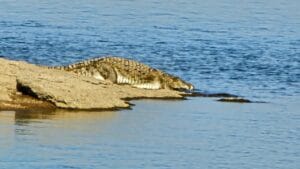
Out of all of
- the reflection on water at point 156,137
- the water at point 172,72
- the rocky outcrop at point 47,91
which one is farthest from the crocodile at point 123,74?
the rocky outcrop at point 47,91

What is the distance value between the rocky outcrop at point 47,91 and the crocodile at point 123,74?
81.6 inches

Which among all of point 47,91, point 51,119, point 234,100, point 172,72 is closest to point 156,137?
point 51,119

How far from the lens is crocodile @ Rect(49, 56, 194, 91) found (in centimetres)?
2091

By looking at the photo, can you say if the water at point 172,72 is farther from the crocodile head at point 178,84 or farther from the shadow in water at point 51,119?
the crocodile head at point 178,84

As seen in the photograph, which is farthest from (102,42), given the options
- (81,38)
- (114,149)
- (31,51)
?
(114,149)

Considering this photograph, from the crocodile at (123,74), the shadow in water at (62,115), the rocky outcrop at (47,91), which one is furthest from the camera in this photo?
the crocodile at (123,74)

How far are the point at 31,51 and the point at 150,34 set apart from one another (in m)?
6.01

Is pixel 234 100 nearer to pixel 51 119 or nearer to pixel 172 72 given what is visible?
pixel 51 119

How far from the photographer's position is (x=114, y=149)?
1444 cm

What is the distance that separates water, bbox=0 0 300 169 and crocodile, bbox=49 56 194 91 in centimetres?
85

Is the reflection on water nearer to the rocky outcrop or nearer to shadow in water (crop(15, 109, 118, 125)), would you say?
shadow in water (crop(15, 109, 118, 125))

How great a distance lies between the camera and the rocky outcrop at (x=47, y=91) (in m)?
17.4

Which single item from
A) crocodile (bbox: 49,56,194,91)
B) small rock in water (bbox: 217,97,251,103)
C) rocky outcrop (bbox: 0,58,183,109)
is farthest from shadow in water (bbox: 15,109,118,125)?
crocodile (bbox: 49,56,194,91)

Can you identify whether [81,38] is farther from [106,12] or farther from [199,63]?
[106,12]
